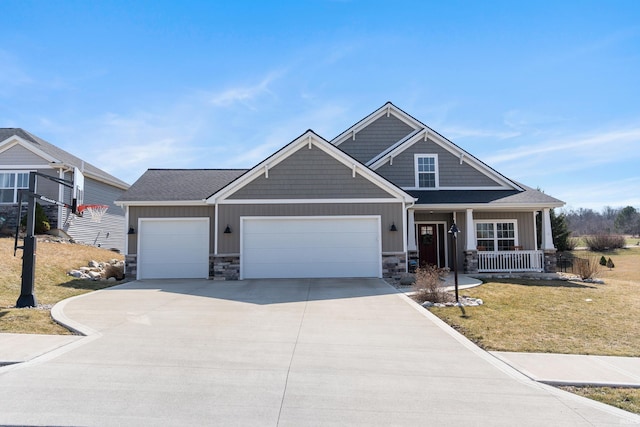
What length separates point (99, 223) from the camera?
23.1 meters

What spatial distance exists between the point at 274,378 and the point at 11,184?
21566mm

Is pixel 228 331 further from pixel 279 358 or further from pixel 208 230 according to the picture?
pixel 208 230

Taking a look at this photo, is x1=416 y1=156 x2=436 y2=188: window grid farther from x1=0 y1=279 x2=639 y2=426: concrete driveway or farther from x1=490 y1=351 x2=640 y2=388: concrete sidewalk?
A: x1=490 y1=351 x2=640 y2=388: concrete sidewalk

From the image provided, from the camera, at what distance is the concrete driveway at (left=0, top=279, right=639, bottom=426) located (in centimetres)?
400

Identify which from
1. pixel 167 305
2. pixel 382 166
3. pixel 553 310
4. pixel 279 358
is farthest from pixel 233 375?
pixel 382 166

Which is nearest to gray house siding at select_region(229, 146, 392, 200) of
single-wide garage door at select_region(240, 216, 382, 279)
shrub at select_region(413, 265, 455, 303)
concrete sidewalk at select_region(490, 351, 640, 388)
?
single-wide garage door at select_region(240, 216, 382, 279)

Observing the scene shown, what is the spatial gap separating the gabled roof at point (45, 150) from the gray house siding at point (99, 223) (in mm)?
470

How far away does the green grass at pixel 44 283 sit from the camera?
23.9ft

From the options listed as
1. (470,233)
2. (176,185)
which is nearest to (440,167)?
(470,233)

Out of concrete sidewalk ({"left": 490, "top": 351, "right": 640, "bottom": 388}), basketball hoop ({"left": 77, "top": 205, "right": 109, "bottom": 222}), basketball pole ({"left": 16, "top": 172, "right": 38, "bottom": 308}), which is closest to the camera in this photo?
concrete sidewalk ({"left": 490, "top": 351, "right": 640, "bottom": 388})

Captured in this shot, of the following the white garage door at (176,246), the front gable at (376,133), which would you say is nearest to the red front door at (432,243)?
the front gable at (376,133)

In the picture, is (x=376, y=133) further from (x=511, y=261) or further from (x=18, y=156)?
(x=18, y=156)

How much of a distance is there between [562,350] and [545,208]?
→ 11332 millimetres

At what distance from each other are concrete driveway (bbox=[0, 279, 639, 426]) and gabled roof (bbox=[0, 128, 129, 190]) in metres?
15.2
